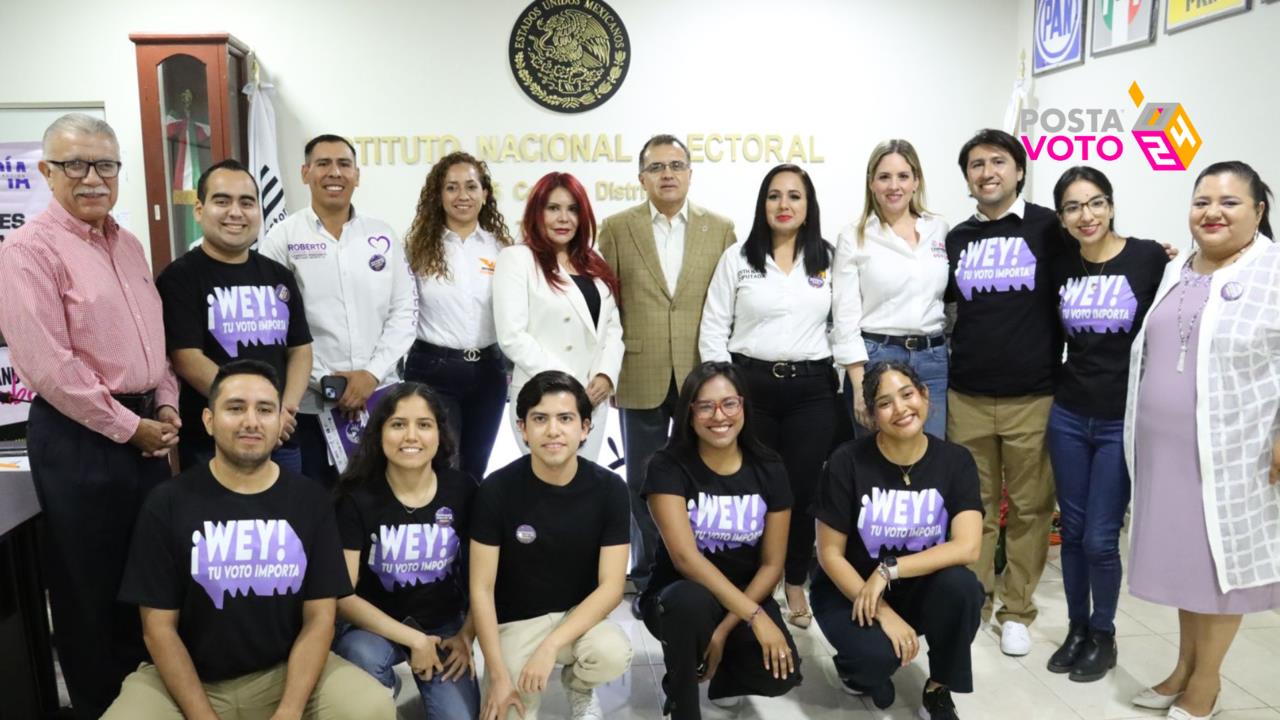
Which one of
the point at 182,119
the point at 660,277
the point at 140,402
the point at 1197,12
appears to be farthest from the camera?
the point at 182,119

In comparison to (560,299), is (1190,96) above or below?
above

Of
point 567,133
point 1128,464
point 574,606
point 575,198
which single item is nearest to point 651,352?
point 575,198

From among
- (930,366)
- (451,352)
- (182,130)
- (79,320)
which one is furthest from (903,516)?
(182,130)

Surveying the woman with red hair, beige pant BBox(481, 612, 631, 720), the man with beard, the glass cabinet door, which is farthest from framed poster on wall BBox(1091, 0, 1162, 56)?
the glass cabinet door

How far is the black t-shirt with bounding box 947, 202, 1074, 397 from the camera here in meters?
2.77

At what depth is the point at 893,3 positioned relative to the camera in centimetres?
495

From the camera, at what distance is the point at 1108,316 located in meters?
2.60

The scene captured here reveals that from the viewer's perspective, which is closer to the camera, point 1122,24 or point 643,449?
point 643,449

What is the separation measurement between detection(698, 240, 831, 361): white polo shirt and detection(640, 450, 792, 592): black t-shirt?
1.61 ft

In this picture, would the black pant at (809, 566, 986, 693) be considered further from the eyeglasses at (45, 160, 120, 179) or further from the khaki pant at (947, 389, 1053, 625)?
the eyeglasses at (45, 160, 120, 179)

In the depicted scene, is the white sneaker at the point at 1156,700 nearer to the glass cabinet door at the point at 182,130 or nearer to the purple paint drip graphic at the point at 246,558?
the purple paint drip graphic at the point at 246,558

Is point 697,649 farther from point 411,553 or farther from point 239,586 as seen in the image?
point 239,586

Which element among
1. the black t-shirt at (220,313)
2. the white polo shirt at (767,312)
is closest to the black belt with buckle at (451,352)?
the black t-shirt at (220,313)

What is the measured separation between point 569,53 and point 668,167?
2.15 meters
